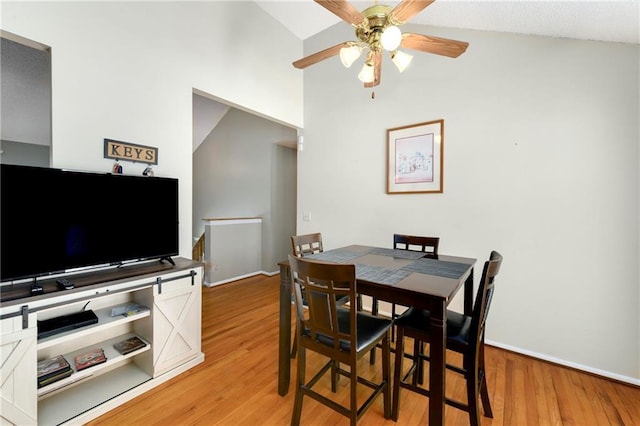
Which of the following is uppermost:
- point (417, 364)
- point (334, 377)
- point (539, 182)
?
point (539, 182)

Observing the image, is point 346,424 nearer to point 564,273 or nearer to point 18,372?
point 18,372

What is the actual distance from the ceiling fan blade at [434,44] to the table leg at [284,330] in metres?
1.70

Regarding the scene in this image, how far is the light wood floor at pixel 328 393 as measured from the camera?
1.62 metres

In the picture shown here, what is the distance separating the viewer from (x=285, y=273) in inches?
71.2

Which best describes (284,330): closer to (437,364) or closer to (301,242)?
(301,242)

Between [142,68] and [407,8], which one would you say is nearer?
[407,8]

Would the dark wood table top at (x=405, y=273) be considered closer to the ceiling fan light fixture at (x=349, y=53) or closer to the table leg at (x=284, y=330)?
the table leg at (x=284, y=330)

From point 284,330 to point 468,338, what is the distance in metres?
1.14

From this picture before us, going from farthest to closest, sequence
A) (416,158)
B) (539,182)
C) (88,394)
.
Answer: (416,158)
(539,182)
(88,394)

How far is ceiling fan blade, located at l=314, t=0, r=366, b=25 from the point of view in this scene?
153cm

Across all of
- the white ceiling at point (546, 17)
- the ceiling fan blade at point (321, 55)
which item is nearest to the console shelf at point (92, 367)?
the ceiling fan blade at point (321, 55)

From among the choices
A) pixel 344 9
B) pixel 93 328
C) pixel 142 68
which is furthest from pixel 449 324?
pixel 142 68

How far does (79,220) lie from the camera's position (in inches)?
65.1

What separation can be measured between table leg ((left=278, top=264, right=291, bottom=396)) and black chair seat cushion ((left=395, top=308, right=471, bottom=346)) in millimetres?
728
